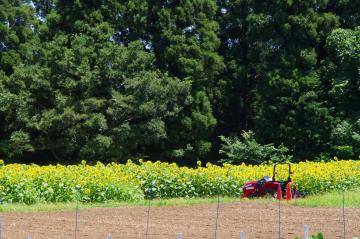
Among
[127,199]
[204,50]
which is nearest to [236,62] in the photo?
[204,50]

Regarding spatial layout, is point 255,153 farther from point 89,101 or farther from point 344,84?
point 89,101

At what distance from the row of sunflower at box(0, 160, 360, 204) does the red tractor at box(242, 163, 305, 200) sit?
3.47ft

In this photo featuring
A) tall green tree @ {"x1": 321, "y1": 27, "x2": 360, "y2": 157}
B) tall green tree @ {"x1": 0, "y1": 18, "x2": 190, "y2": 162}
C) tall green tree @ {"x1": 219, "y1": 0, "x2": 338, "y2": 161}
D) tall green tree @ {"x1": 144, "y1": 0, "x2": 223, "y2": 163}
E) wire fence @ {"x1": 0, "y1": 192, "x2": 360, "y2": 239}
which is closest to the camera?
wire fence @ {"x1": 0, "y1": 192, "x2": 360, "y2": 239}

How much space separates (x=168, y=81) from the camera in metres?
26.9

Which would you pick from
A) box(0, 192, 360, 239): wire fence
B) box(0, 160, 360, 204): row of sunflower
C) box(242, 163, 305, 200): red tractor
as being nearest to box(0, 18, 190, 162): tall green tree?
box(0, 160, 360, 204): row of sunflower

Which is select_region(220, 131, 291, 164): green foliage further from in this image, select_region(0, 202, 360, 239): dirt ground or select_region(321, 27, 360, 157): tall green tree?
select_region(0, 202, 360, 239): dirt ground

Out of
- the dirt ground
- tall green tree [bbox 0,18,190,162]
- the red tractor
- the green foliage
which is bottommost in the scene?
the dirt ground

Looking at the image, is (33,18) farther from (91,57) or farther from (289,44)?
(289,44)

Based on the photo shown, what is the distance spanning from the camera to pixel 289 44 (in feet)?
94.2

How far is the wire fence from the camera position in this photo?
8.86 m

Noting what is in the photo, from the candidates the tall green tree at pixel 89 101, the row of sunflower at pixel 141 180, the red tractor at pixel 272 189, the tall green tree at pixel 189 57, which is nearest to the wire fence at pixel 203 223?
the red tractor at pixel 272 189

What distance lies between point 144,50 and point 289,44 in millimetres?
7280

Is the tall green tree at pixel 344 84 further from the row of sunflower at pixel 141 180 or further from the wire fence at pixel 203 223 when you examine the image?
the wire fence at pixel 203 223

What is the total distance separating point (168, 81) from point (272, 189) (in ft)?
41.6
